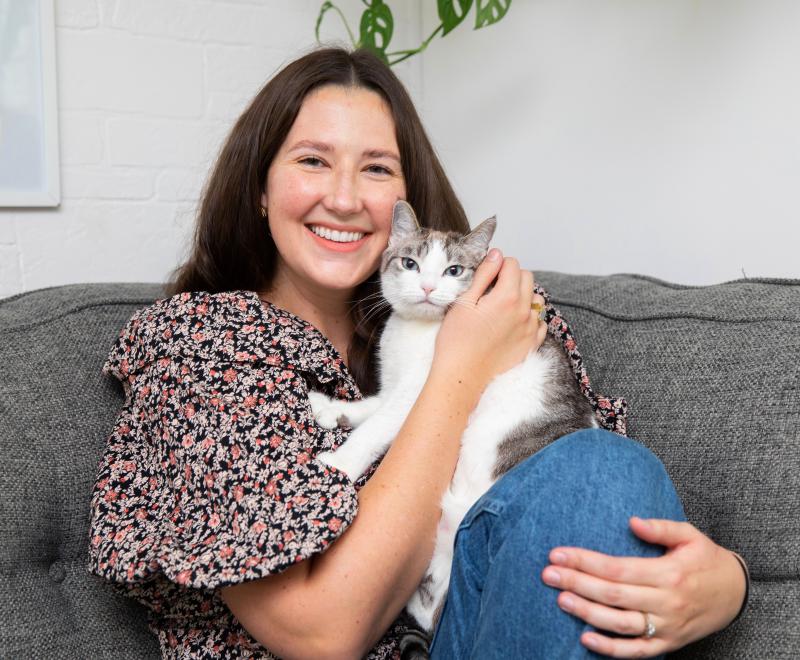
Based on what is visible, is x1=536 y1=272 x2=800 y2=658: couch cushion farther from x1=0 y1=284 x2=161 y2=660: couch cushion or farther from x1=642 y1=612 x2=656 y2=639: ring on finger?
x1=0 y1=284 x2=161 y2=660: couch cushion

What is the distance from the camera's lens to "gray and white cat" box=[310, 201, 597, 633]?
3.98 feet

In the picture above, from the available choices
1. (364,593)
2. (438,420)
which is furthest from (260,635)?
(438,420)

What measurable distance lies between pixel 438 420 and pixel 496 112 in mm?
1489

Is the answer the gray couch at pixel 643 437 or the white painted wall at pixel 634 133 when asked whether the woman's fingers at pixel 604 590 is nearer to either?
the gray couch at pixel 643 437

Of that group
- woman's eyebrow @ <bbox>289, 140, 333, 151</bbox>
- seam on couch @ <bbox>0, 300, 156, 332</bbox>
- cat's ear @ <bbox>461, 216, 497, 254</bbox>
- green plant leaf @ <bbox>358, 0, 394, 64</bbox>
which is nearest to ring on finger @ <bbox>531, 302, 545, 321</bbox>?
cat's ear @ <bbox>461, 216, 497, 254</bbox>

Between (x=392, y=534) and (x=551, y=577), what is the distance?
24 centimetres

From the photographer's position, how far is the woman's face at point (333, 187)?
4.59 ft

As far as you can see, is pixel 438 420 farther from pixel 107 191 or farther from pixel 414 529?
pixel 107 191

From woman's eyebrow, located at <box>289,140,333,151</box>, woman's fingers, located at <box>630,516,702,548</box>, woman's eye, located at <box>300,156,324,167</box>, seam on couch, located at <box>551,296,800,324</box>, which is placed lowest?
woman's fingers, located at <box>630,516,702,548</box>

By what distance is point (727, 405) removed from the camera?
1.29 m

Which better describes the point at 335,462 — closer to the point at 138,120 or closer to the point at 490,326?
the point at 490,326

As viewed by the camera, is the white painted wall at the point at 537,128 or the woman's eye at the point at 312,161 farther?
the white painted wall at the point at 537,128

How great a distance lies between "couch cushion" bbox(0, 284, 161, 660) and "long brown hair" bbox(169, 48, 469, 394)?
26cm

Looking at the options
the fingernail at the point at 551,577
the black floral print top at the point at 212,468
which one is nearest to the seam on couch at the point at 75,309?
the black floral print top at the point at 212,468
